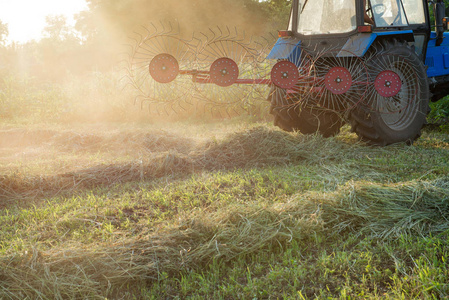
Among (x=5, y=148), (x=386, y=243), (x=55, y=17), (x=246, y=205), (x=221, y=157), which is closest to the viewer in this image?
(x=386, y=243)

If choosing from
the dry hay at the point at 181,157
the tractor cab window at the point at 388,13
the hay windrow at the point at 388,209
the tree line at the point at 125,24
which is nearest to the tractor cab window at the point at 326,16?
the tractor cab window at the point at 388,13

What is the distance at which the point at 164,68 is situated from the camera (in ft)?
11.9

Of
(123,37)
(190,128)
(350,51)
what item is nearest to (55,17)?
(123,37)

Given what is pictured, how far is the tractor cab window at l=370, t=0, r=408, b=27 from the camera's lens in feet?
15.8

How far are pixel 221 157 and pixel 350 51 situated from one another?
6.11 feet

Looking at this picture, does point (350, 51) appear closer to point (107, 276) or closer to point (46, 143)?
point (107, 276)

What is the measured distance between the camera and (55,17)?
41.1 m

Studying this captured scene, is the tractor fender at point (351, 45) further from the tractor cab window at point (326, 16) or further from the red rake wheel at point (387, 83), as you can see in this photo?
the red rake wheel at point (387, 83)

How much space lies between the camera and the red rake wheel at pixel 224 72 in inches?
148

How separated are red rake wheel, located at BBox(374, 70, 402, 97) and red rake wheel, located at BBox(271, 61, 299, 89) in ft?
3.32

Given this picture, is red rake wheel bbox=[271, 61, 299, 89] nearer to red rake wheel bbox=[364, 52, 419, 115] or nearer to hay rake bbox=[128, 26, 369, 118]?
hay rake bbox=[128, 26, 369, 118]

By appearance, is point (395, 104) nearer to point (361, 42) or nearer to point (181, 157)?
point (361, 42)

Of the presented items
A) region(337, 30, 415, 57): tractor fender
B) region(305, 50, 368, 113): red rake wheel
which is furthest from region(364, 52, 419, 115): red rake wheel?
region(337, 30, 415, 57): tractor fender

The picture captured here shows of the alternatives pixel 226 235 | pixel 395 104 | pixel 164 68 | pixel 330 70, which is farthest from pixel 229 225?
pixel 395 104
